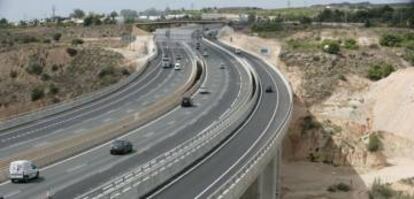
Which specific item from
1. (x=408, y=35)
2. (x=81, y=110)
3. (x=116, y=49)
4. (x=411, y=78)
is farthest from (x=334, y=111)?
(x=116, y=49)

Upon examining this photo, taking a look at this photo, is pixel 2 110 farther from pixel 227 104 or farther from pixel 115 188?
pixel 115 188

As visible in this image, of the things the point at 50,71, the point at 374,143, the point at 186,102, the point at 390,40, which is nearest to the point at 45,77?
the point at 50,71

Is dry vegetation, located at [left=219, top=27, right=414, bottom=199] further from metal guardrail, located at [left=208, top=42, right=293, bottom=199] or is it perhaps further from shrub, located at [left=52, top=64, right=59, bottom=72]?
shrub, located at [left=52, top=64, right=59, bottom=72]

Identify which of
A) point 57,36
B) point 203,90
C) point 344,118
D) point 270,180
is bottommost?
point 344,118

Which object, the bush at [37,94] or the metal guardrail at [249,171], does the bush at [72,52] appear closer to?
the bush at [37,94]

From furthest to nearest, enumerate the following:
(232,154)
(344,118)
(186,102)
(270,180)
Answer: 1. (344,118)
2. (186,102)
3. (270,180)
4. (232,154)

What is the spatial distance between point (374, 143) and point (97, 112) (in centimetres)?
3419

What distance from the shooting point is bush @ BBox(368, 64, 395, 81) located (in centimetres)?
11338

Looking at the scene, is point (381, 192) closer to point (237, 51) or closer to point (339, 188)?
point (339, 188)

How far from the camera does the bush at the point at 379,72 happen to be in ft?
372

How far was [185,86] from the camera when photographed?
10200 centimetres

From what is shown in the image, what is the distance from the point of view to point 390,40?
13700 cm

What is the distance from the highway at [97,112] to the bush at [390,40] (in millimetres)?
38023

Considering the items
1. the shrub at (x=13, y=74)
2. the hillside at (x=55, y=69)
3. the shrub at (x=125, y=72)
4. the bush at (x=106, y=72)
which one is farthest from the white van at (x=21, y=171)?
the shrub at (x=13, y=74)
